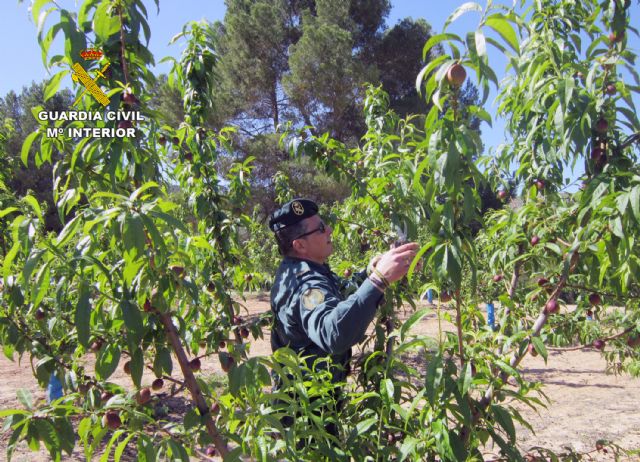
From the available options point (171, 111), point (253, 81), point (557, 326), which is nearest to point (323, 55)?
point (253, 81)

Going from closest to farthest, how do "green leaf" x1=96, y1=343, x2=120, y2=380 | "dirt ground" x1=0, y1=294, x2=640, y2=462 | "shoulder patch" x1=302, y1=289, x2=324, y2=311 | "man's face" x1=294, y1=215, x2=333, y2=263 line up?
"green leaf" x1=96, y1=343, x2=120, y2=380 < "shoulder patch" x1=302, y1=289, x2=324, y2=311 < "man's face" x1=294, y1=215, x2=333, y2=263 < "dirt ground" x1=0, y1=294, x2=640, y2=462

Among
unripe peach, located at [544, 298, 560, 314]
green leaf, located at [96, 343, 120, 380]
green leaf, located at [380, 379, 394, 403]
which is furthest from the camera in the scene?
unripe peach, located at [544, 298, 560, 314]

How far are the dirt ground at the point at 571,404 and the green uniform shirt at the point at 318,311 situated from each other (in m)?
1.39

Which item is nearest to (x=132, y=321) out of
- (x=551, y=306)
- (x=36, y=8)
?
(x=36, y=8)

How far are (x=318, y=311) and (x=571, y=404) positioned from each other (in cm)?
471

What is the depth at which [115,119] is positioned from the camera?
4.62ft

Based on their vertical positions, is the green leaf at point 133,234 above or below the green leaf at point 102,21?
below

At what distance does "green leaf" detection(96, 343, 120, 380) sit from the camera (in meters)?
1.15

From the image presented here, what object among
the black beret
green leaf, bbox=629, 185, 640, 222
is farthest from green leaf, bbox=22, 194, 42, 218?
green leaf, bbox=629, 185, 640, 222

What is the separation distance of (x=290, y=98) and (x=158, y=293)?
51.0 feet

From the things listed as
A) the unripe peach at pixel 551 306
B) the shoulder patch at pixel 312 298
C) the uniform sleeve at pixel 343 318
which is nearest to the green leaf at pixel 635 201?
the unripe peach at pixel 551 306

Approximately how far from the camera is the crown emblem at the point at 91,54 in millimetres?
1376

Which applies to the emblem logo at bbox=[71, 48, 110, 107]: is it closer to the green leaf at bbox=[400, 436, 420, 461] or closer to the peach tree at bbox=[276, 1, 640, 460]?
the peach tree at bbox=[276, 1, 640, 460]

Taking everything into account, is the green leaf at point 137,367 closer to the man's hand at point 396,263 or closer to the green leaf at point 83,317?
the green leaf at point 83,317
